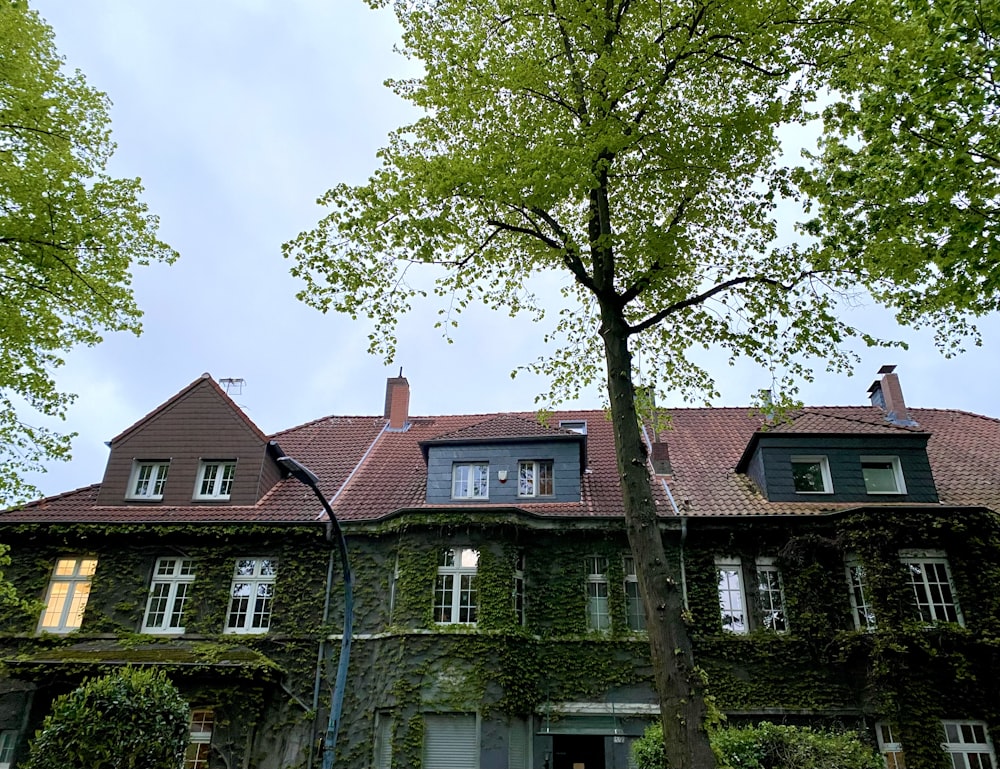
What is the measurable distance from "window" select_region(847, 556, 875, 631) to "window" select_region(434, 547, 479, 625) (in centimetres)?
895

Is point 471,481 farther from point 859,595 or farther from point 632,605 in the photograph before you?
point 859,595

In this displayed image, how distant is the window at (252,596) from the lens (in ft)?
61.9

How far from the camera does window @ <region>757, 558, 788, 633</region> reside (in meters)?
17.8

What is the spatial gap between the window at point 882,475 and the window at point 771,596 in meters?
3.48

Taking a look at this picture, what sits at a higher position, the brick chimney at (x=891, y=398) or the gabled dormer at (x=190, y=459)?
the brick chimney at (x=891, y=398)

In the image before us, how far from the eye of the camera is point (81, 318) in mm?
15164

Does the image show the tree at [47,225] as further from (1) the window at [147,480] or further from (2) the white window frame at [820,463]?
(2) the white window frame at [820,463]

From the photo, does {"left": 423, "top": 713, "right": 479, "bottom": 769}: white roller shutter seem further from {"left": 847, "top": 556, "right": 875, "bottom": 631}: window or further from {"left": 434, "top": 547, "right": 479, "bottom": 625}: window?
{"left": 847, "top": 556, "right": 875, "bottom": 631}: window

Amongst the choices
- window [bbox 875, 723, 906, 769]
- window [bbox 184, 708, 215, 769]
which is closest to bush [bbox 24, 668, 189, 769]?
window [bbox 184, 708, 215, 769]

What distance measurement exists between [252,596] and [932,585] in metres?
16.7

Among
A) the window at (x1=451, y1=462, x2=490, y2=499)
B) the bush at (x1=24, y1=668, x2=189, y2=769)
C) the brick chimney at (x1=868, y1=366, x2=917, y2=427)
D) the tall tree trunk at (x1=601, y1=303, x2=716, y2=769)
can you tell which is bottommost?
the bush at (x1=24, y1=668, x2=189, y2=769)

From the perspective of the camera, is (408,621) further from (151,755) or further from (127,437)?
(127,437)

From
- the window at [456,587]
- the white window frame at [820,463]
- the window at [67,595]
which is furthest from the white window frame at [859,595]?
the window at [67,595]

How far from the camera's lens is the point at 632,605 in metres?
18.3
